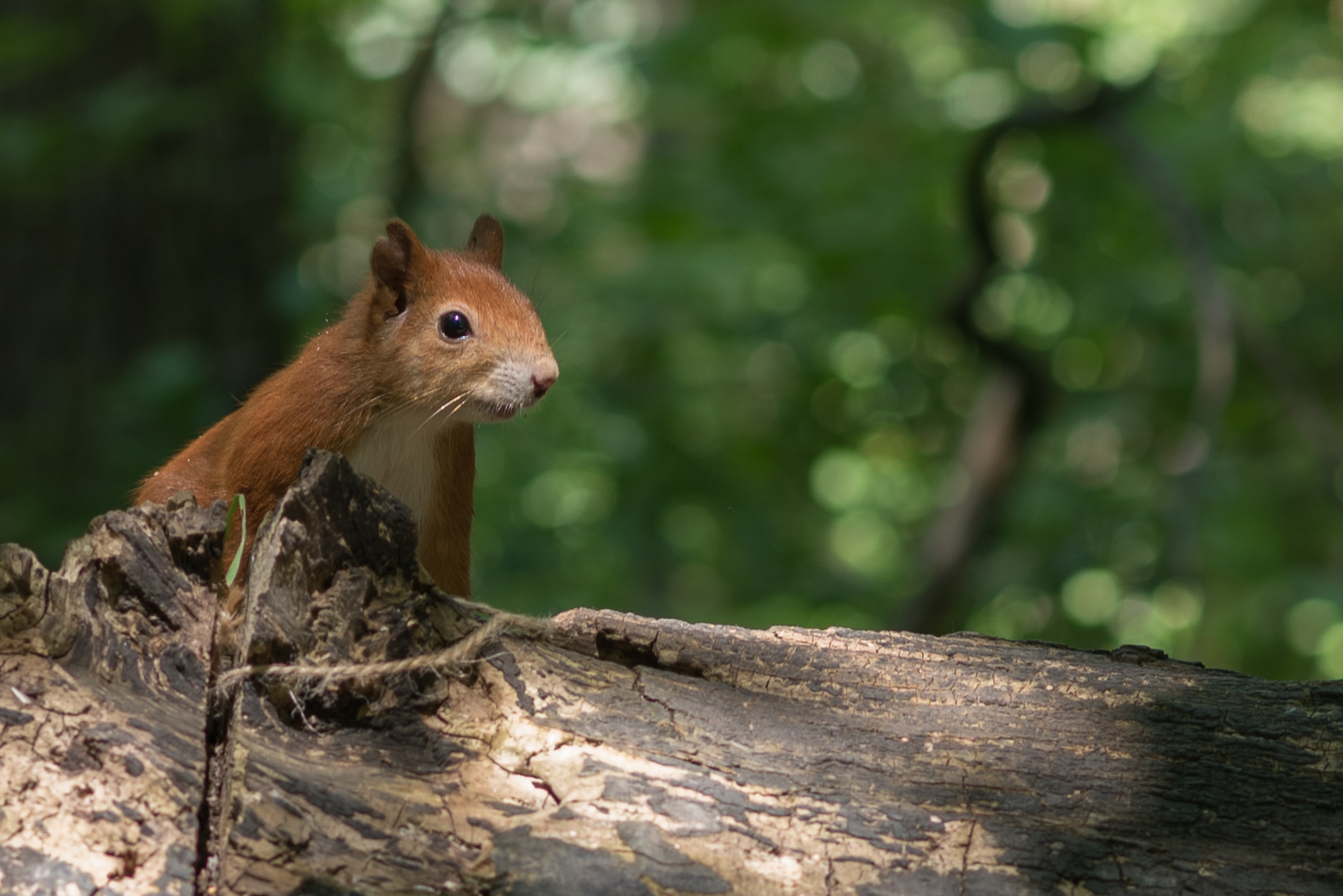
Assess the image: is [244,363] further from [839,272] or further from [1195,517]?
[1195,517]

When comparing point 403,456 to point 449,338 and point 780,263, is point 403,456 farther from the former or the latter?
point 780,263

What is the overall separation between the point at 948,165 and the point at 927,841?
16.6 feet

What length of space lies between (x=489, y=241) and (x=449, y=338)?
0.48 m

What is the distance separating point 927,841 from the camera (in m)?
1.70

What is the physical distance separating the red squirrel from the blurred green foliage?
65.7 inches

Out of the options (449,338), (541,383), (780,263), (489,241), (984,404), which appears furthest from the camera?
(780,263)

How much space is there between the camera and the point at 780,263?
5.65 meters

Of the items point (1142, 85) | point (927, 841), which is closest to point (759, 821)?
point (927, 841)

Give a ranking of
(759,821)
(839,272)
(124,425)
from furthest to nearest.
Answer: (839,272) → (124,425) → (759,821)

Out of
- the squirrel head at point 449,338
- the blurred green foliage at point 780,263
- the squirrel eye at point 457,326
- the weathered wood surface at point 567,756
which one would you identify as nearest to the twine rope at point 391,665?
the weathered wood surface at point 567,756

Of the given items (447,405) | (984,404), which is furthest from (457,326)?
(984,404)

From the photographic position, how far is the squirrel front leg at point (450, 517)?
109 inches

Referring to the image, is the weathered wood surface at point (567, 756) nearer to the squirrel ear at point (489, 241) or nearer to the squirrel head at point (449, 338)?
the squirrel head at point (449, 338)

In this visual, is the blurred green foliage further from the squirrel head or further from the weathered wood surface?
the weathered wood surface
